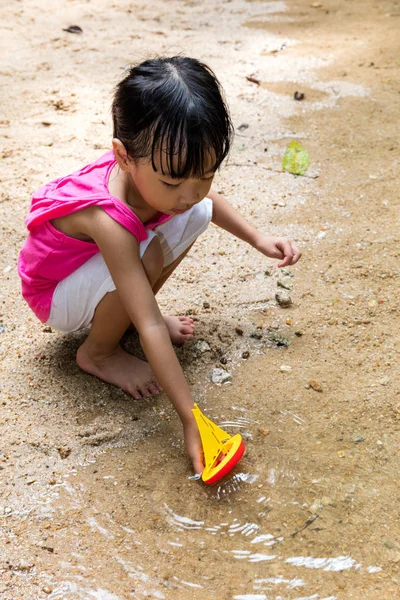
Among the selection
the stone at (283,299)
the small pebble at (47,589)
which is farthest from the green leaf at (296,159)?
the small pebble at (47,589)

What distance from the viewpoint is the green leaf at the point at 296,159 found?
244 centimetres

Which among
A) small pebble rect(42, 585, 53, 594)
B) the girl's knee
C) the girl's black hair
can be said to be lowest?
small pebble rect(42, 585, 53, 594)

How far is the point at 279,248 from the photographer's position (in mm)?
1674

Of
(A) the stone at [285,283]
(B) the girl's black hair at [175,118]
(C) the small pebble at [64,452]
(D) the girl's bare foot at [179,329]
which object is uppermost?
(B) the girl's black hair at [175,118]

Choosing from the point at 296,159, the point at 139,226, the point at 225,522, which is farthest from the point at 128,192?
the point at 296,159

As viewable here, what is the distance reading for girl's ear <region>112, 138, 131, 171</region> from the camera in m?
1.31

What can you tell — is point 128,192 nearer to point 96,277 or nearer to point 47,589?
point 96,277

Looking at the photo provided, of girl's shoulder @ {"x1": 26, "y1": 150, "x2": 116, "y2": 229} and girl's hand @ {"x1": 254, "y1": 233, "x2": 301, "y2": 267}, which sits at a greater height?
girl's shoulder @ {"x1": 26, "y1": 150, "x2": 116, "y2": 229}

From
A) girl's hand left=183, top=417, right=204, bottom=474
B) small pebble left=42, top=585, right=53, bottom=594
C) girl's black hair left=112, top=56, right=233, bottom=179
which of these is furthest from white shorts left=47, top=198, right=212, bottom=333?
small pebble left=42, top=585, right=53, bottom=594

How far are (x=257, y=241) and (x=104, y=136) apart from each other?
1.18 metres

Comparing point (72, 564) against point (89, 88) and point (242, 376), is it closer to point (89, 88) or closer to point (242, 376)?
point (242, 376)

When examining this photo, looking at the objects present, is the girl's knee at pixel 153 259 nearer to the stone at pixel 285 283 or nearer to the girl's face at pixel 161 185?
the girl's face at pixel 161 185

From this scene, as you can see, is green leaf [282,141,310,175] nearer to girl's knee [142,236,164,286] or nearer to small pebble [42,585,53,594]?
girl's knee [142,236,164,286]

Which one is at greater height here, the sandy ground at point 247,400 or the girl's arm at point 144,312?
the girl's arm at point 144,312
